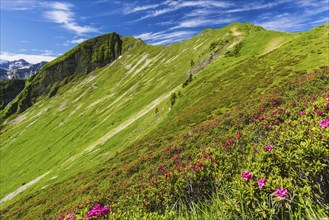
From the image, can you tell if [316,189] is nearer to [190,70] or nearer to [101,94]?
[190,70]

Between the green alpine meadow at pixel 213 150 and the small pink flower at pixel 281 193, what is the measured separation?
0.08 ft

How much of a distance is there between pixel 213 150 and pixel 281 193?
386 inches

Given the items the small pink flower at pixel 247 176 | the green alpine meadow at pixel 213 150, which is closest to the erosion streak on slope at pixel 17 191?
the green alpine meadow at pixel 213 150

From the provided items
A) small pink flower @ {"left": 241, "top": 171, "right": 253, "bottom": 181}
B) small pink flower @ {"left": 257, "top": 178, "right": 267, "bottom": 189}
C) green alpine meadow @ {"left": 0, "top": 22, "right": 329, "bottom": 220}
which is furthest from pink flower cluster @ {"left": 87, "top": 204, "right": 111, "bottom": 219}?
small pink flower @ {"left": 257, "top": 178, "right": 267, "bottom": 189}

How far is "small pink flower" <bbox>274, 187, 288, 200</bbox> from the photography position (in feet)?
21.4

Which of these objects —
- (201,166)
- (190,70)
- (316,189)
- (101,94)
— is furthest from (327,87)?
(101,94)

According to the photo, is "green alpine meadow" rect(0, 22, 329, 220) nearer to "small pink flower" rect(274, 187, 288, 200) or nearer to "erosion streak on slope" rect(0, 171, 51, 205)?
"small pink flower" rect(274, 187, 288, 200)

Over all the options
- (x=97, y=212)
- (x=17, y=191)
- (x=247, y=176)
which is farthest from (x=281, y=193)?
(x=17, y=191)

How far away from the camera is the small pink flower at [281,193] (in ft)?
21.4

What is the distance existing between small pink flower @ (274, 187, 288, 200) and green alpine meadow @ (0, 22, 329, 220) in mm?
25

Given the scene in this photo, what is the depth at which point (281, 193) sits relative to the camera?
6605 mm

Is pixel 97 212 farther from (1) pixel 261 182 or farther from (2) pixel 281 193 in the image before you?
(2) pixel 281 193

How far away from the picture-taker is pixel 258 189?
24.3 ft

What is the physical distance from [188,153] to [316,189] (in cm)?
2300
